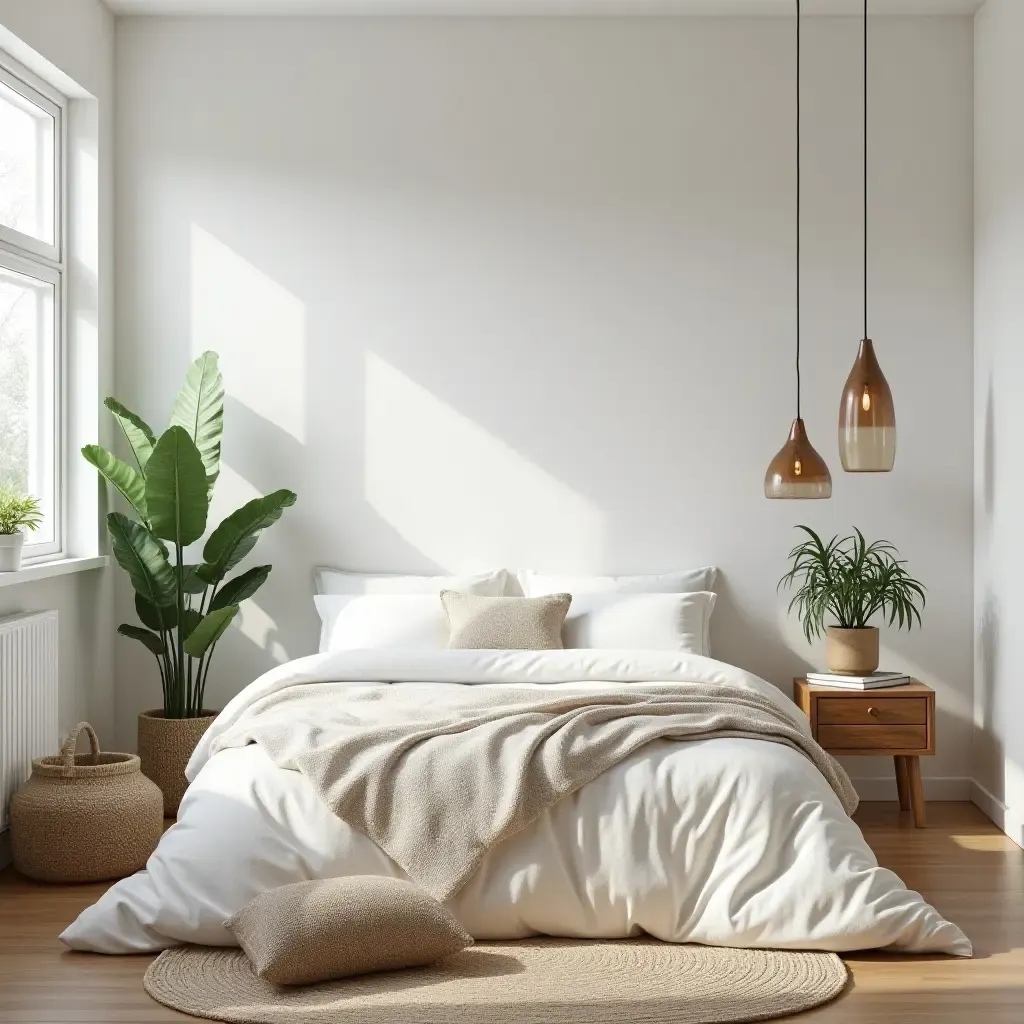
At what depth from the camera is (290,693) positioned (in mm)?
4137

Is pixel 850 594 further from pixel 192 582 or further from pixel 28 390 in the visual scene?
pixel 28 390

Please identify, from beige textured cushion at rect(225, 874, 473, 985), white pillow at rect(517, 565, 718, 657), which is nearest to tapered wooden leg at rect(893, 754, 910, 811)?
white pillow at rect(517, 565, 718, 657)

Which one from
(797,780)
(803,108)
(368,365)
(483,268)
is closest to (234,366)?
(368,365)

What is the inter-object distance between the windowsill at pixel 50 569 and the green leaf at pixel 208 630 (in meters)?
0.50

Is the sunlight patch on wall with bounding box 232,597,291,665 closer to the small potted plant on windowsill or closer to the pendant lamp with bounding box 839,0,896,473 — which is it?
the small potted plant on windowsill

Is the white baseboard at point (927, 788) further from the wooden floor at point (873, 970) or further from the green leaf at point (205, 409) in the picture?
the green leaf at point (205, 409)

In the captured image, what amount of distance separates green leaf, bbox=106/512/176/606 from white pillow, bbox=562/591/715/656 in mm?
1560

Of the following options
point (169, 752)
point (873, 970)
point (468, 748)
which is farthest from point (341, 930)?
point (169, 752)

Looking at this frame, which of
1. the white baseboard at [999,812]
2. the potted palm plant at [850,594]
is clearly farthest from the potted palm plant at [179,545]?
the white baseboard at [999,812]

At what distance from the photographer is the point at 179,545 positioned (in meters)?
4.97

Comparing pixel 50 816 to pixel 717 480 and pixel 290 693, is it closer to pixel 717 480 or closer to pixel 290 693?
pixel 290 693

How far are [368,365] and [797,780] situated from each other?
276 centimetres

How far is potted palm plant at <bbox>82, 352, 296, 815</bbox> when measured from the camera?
4.91 meters

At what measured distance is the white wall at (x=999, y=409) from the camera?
481cm
